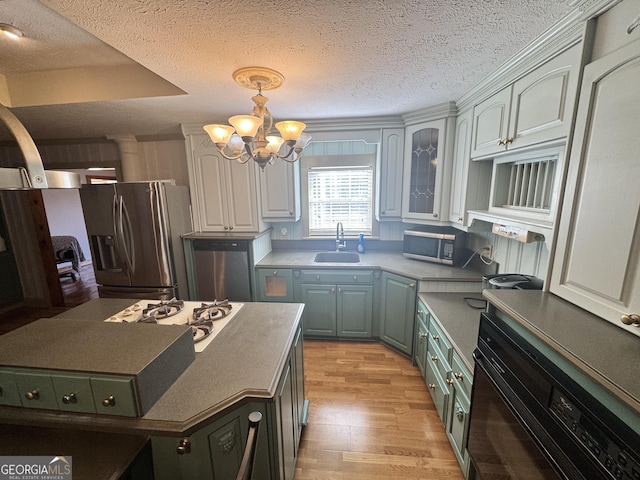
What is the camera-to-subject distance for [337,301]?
9.00 ft

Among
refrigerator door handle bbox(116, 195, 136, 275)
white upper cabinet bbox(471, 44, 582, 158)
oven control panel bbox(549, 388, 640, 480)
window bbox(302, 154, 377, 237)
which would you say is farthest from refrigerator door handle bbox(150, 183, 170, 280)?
oven control panel bbox(549, 388, 640, 480)

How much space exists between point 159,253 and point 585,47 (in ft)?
10.8

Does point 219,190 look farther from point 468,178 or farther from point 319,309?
point 468,178

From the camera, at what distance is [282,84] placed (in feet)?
5.86

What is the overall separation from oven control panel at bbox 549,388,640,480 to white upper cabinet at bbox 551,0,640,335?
0.35m

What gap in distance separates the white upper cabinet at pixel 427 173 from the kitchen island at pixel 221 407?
1.79 meters

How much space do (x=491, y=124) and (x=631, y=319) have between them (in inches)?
53.5

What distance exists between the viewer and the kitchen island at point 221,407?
Answer: 0.90 metres

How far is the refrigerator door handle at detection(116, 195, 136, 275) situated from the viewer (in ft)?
8.57

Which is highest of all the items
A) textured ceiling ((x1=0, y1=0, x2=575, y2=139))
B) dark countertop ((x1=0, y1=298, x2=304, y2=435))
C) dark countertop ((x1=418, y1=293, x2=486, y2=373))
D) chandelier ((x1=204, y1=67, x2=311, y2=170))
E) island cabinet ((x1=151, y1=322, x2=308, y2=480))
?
textured ceiling ((x1=0, y1=0, x2=575, y2=139))

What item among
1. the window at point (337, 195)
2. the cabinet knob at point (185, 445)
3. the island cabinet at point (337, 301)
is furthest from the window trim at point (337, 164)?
the cabinet knob at point (185, 445)

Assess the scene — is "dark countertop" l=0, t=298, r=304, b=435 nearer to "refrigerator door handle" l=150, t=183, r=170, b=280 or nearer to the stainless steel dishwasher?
the stainless steel dishwasher

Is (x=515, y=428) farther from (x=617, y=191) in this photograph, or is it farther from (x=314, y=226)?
(x=314, y=226)

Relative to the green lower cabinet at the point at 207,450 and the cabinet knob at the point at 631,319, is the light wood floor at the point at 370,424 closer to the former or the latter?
the green lower cabinet at the point at 207,450
